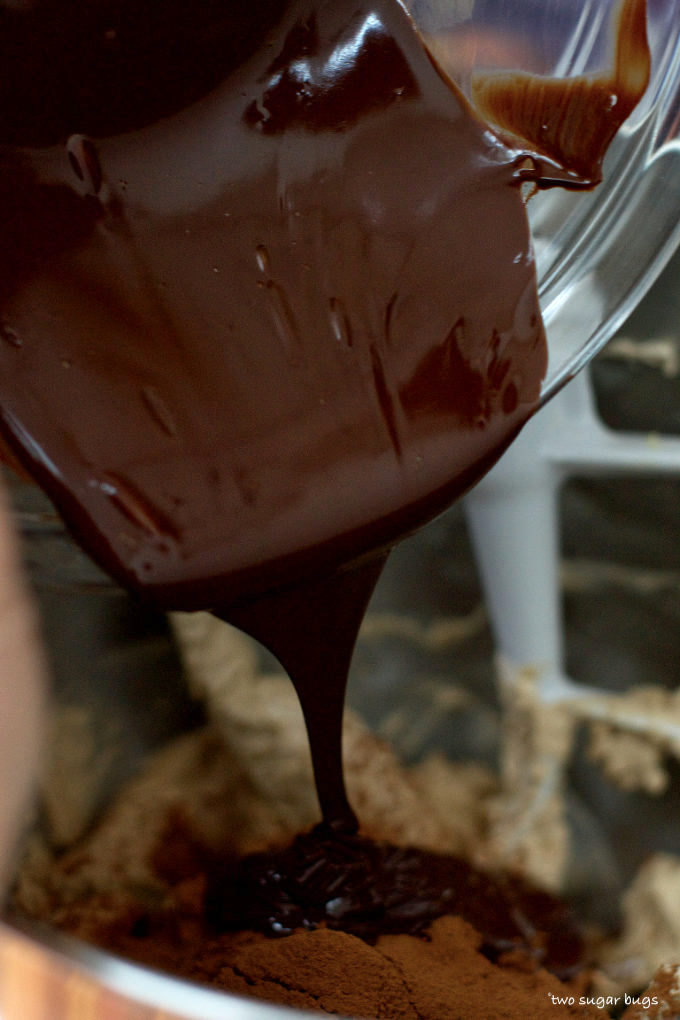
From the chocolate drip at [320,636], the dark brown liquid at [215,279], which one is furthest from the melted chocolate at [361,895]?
the dark brown liquid at [215,279]

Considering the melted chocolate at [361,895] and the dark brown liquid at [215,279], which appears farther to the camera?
the melted chocolate at [361,895]

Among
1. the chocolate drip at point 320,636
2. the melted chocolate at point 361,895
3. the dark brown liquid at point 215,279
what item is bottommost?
the melted chocolate at point 361,895

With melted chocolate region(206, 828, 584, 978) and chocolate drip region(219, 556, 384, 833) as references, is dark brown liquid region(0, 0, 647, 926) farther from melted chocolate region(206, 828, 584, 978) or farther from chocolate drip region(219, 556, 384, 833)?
melted chocolate region(206, 828, 584, 978)

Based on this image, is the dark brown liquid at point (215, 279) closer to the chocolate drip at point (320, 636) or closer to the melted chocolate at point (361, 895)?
the chocolate drip at point (320, 636)

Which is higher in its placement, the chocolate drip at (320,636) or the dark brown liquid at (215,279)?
the dark brown liquid at (215,279)

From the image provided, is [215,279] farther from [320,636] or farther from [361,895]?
[361,895]

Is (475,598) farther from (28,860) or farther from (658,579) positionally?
(28,860)

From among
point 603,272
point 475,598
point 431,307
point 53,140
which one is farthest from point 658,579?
point 53,140

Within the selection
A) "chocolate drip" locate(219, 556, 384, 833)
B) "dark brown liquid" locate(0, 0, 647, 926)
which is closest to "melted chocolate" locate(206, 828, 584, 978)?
"chocolate drip" locate(219, 556, 384, 833)

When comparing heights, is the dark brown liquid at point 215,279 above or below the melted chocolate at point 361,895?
above
